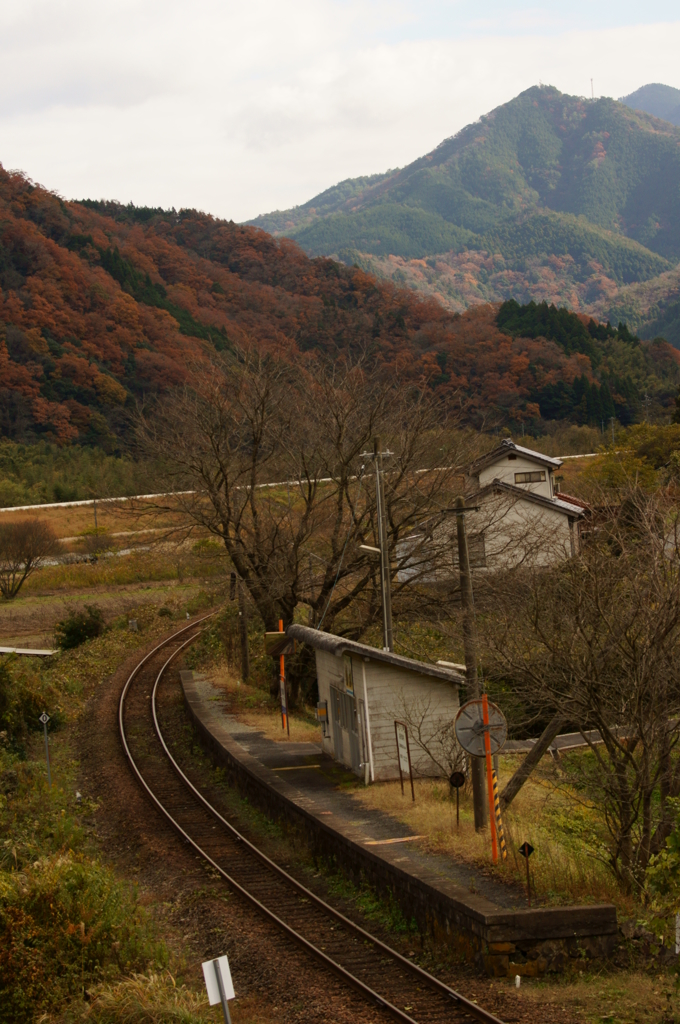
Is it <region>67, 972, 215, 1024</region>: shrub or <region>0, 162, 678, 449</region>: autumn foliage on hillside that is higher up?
<region>0, 162, 678, 449</region>: autumn foliage on hillside

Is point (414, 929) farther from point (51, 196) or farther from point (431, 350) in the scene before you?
point (51, 196)

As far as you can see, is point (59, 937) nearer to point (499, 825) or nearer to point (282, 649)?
point (499, 825)

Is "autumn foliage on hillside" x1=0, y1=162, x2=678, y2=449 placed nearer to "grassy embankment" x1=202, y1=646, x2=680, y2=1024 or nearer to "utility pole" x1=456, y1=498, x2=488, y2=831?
"grassy embankment" x1=202, y1=646, x2=680, y2=1024

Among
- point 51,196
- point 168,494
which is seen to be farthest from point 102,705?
point 51,196

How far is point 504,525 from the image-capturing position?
78.5ft

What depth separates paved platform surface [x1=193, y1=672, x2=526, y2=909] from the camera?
9.82 metres

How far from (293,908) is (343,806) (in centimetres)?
259

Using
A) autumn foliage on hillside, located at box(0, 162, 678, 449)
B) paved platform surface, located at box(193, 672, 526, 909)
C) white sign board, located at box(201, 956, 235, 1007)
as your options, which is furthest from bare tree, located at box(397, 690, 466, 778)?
autumn foliage on hillside, located at box(0, 162, 678, 449)

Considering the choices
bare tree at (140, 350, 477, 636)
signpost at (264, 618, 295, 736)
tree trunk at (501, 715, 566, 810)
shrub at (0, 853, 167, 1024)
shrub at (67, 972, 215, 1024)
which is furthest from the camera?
bare tree at (140, 350, 477, 636)

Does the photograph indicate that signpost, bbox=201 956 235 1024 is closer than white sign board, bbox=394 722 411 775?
Yes

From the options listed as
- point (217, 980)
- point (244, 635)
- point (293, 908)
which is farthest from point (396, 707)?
point (244, 635)

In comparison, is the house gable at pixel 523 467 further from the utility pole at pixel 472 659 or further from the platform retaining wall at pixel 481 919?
the platform retaining wall at pixel 481 919

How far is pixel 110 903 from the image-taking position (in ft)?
31.1

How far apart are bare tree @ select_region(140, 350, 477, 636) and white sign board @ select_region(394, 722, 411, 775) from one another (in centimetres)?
556
